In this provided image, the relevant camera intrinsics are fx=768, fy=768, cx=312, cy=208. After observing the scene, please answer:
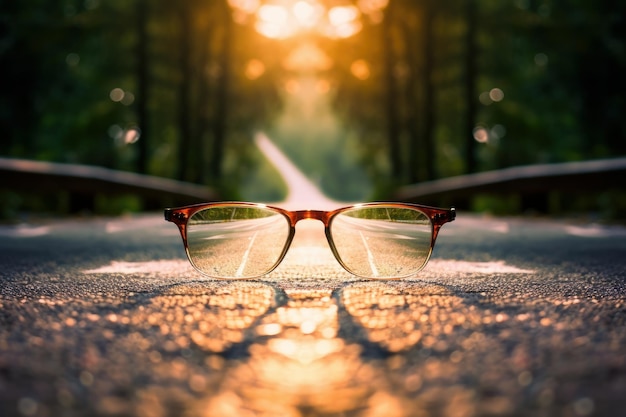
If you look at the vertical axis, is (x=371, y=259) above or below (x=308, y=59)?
below

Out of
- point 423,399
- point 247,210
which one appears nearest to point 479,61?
point 247,210


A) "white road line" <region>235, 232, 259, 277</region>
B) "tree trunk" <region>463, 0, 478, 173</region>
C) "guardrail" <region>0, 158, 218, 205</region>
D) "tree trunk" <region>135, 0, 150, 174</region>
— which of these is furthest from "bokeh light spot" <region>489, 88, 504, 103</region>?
"white road line" <region>235, 232, 259, 277</region>

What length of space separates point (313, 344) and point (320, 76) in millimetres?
31776

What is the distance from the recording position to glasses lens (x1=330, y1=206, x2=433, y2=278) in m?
2.89

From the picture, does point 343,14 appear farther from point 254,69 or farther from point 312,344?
point 312,344

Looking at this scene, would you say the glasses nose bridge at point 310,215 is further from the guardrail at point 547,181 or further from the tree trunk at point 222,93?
the tree trunk at point 222,93

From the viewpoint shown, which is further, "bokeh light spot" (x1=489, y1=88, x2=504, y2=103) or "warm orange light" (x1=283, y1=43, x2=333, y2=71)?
"warm orange light" (x1=283, y1=43, x2=333, y2=71)

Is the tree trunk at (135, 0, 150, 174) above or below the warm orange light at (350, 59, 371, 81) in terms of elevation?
below

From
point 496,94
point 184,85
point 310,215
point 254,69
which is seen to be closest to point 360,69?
point 254,69

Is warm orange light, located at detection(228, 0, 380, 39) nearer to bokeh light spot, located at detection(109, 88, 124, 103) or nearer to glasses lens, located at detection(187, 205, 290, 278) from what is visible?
bokeh light spot, located at detection(109, 88, 124, 103)

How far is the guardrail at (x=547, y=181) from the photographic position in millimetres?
8156

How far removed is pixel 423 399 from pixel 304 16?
29.1 metres

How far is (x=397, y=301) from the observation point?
2.27 metres

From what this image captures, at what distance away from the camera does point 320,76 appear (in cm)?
3288
